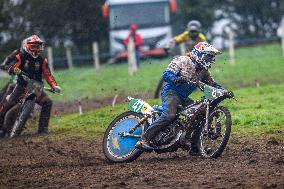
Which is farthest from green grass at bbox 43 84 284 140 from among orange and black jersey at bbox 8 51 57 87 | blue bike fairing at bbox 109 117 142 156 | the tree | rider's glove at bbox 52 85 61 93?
the tree

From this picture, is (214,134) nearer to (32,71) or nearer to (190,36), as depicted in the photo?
(32,71)

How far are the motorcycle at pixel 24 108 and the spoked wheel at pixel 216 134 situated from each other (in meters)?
5.96

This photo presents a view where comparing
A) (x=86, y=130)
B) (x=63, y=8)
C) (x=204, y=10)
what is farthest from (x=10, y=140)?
(x=204, y=10)

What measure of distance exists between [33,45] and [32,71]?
27.3 inches

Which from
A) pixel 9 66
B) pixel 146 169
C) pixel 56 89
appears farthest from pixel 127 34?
pixel 146 169

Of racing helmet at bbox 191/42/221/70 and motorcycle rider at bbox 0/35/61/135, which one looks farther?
motorcycle rider at bbox 0/35/61/135

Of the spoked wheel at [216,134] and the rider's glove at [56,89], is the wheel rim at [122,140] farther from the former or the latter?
the rider's glove at [56,89]

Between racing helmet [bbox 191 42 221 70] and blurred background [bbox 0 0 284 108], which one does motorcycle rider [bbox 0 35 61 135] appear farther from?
blurred background [bbox 0 0 284 108]

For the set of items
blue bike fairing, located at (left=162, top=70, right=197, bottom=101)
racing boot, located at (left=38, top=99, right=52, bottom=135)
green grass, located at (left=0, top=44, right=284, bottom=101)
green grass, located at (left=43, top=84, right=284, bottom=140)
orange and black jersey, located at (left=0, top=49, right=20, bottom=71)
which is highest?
orange and black jersey, located at (left=0, top=49, right=20, bottom=71)

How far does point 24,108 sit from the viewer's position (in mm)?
17203

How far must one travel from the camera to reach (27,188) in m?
10.1

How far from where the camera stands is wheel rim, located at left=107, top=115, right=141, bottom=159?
41.5 feet

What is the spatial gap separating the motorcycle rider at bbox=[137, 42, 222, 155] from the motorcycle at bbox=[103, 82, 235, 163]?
0.36ft

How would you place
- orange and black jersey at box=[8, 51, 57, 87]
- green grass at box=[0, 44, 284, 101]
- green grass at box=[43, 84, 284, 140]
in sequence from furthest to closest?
green grass at box=[0, 44, 284, 101]
orange and black jersey at box=[8, 51, 57, 87]
green grass at box=[43, 84, 284, 140]
